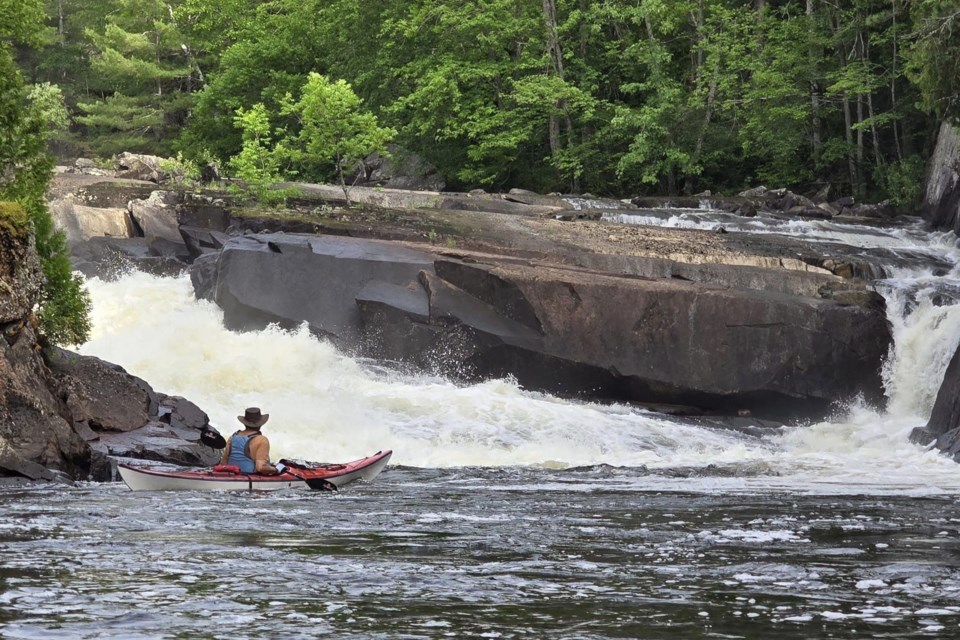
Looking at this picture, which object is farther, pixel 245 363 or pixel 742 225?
pixel 742 225

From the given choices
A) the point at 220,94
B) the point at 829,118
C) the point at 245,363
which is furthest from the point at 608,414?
the point at 220,94

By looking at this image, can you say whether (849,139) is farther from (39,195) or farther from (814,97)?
(39,195)

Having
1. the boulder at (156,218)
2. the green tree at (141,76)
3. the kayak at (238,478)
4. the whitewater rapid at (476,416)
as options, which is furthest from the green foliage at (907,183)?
the green tree at (141,76)

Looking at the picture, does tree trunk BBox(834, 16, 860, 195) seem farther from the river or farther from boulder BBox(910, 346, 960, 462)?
boulder BBox(910, 346, 960, 462)

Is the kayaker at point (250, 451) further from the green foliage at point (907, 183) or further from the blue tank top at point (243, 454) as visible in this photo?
the green foliage at point (907, 183)

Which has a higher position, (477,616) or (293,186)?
(293,186)

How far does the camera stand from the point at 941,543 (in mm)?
8602

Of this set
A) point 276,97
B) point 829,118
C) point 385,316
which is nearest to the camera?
point 385,316

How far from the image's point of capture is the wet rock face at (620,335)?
21562 mm

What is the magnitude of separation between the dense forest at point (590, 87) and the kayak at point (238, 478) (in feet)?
62.6

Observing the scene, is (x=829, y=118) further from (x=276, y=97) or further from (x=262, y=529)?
(x=262, y=529)

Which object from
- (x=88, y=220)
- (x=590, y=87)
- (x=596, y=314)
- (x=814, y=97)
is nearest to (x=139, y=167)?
(x=88, y=220)

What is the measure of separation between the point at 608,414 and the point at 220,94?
29.6 meters

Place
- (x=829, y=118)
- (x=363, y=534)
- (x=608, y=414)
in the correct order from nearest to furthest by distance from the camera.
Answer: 1. (x=363, y=534)
2. (x=608, y=414)
3. (x=829, y=118)
